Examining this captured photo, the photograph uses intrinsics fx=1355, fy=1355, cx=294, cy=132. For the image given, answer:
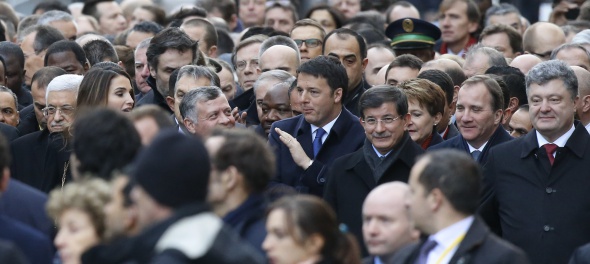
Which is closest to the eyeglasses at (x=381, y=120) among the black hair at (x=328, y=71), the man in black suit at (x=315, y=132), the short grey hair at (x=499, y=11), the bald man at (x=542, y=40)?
the man in black suit at (x=315, y=132)

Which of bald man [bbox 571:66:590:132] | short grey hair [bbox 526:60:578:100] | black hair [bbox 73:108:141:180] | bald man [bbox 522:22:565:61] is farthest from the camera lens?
bald man [bbox 522:22:565:61]

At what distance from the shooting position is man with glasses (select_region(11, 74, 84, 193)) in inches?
363

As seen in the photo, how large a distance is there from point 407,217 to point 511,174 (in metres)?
2.04

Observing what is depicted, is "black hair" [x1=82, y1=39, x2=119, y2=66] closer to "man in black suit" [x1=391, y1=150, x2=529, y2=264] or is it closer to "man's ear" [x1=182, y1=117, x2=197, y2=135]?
"man's ear" [x1=182, y1=117, x2=197, y2=135]

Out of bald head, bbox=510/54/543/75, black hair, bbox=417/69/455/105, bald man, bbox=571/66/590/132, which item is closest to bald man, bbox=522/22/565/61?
bald head, bbox=510/54/543/75

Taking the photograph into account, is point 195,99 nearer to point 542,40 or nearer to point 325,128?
point 325,128

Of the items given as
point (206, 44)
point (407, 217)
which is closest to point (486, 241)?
point (407, 217)

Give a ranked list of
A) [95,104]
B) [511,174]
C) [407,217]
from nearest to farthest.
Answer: [407,217], [511,174], [95,104]

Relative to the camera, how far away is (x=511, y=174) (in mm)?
8508

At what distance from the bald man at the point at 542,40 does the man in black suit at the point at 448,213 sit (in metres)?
6.77

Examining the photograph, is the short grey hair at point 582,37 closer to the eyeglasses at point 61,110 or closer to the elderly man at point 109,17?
the eyeglasses at point 61,110

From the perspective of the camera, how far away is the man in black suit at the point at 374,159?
858 cm

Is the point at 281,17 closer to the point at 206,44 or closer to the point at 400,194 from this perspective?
the point at 206,44

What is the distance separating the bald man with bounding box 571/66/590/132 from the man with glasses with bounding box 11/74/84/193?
141 inches
